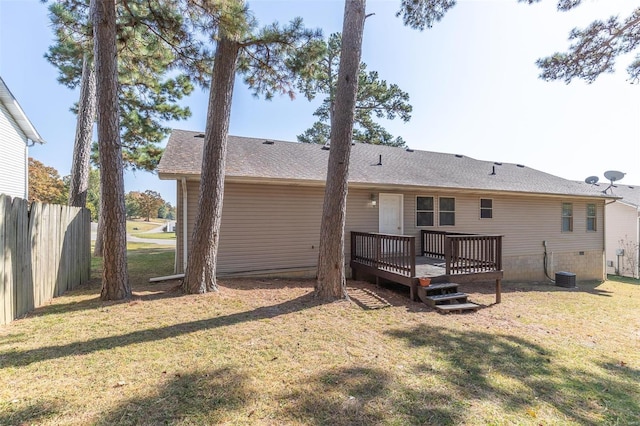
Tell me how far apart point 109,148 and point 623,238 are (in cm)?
2415

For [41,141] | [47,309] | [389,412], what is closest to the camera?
[389,412]

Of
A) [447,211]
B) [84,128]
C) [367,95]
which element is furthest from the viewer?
[367,95]

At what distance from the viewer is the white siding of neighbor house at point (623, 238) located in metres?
16.1

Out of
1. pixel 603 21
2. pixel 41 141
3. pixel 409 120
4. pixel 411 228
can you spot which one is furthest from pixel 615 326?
pixel 41 141

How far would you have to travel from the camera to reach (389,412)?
250 cm

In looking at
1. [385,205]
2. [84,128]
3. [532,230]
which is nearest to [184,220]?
[385,205]

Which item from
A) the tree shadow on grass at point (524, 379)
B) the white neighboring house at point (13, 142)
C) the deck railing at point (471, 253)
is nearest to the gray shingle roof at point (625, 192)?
the deck railing at point (471, 253)

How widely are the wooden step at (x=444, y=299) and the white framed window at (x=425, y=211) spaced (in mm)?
3776

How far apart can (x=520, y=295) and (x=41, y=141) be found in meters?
19.9

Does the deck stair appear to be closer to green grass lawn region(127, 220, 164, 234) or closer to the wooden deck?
the wooden deck

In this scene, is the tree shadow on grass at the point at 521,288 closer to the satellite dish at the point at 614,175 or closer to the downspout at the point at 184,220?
the downspout at the point at 184,220

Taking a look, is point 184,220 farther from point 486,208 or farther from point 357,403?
point 486,208

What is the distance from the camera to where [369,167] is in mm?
10109

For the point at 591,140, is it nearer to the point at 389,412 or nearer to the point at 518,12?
the point at 518,12
